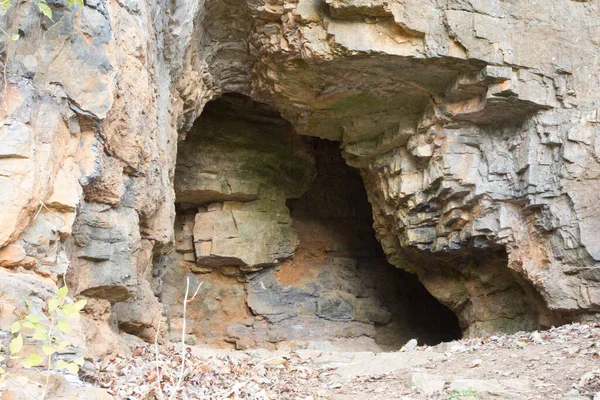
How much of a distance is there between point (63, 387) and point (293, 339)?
901cm

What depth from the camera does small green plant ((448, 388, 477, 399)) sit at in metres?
4.20

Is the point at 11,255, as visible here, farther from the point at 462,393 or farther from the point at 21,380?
the point at 462,393

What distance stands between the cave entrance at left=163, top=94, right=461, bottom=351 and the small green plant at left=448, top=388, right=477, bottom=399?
751cm

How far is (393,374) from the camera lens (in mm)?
5562

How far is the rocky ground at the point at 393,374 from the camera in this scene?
13.3 feet

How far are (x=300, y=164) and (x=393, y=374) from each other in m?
7.61

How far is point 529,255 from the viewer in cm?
887

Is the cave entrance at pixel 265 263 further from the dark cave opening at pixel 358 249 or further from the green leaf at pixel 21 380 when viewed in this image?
the green leaf at pixel 21 380

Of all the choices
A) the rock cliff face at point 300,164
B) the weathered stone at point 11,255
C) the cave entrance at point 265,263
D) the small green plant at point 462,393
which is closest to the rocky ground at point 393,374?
the small green plant at point 462,393

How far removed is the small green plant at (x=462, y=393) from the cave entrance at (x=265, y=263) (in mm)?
7505

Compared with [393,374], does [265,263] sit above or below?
above

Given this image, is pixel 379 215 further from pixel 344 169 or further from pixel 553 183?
pixel 553 183

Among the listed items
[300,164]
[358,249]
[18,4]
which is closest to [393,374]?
[18,4]

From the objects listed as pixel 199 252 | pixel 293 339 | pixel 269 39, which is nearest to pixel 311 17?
pixel 269 39
